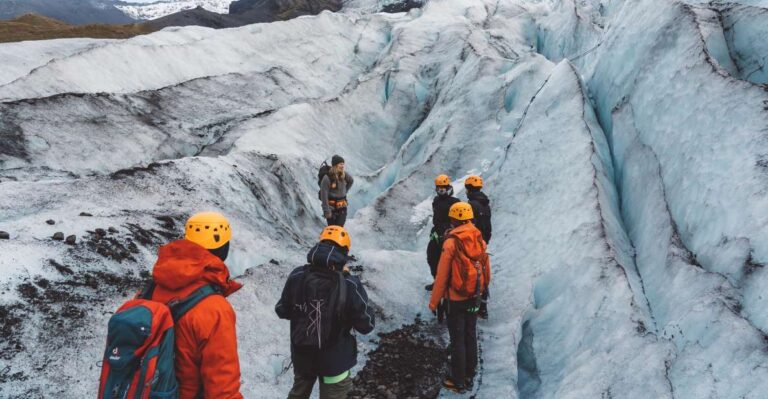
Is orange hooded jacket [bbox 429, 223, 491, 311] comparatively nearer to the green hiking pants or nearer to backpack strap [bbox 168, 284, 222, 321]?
the green hiking pants

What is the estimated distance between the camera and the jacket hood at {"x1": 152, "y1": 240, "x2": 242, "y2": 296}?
3062 millimetres

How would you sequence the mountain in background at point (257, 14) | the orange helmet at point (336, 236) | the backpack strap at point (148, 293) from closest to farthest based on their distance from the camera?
the backpack strap at point (148, 293) → the orange helmet at point (336, 236) → the mountain in background at point (257, 14)

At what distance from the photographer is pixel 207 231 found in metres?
3.41

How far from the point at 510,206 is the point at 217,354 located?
29.3ft

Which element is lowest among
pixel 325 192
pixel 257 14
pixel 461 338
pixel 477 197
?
pixel 257 14

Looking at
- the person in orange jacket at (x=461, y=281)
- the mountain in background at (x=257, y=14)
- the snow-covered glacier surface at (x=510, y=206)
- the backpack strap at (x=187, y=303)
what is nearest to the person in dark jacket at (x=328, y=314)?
the backpack strap at (x=187, y=303)

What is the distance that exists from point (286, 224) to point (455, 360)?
24.3 ft

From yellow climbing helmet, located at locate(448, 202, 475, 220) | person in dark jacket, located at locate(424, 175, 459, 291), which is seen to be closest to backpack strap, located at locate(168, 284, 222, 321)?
yellow climbing helmet, located at locate(448, 202, 475, 220)

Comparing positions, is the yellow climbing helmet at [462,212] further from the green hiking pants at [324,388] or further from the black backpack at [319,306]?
the green hiking pants at [324,388]

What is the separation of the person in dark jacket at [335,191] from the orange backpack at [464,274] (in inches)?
177

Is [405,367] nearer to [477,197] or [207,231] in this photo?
[477,197]

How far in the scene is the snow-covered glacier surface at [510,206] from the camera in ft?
18.3

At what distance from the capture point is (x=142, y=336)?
2.71 metres

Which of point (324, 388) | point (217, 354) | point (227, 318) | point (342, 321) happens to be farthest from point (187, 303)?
point (324, 388)
